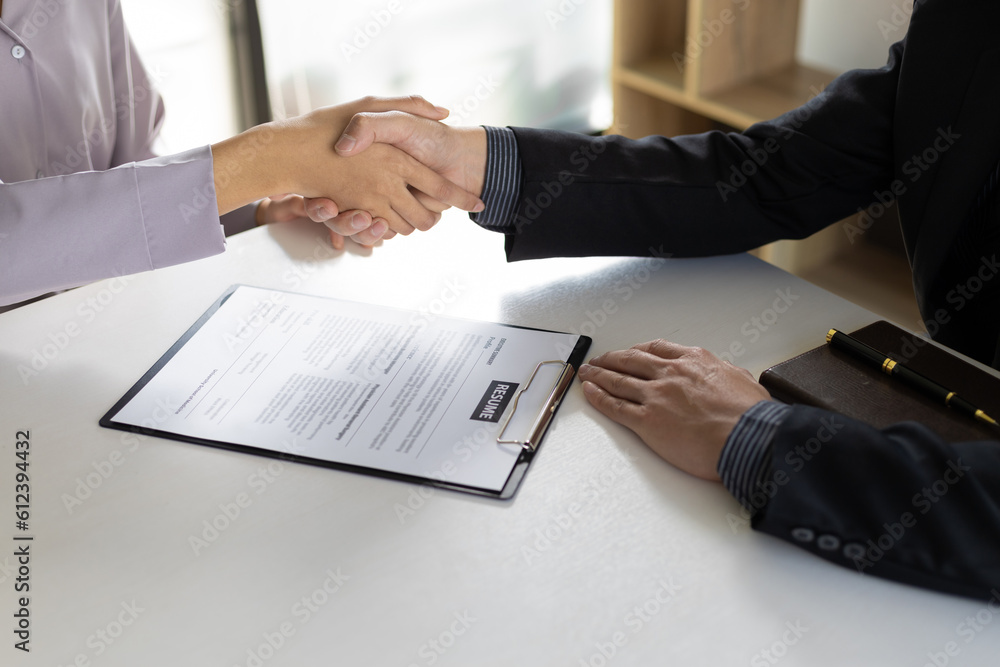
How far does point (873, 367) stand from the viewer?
933 mm

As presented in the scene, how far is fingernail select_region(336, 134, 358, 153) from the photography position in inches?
48.7

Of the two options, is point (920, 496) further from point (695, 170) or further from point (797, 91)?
point (797, 91)

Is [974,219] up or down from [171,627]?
up

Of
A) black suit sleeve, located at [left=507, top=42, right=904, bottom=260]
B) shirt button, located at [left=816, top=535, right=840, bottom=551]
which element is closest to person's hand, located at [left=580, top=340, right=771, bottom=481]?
shirt button, located at [left=816, top=535, right=840, bottom=551]

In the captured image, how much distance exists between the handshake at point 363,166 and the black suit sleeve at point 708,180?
0.35 feet

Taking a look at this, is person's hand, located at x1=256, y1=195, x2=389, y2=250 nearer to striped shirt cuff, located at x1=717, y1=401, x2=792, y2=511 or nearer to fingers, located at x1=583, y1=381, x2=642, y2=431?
fingers, located at x1=583, y1=381, x2=642, y2=431

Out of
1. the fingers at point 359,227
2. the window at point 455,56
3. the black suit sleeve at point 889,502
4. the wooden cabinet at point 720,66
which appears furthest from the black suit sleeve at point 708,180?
the window at point 455,56

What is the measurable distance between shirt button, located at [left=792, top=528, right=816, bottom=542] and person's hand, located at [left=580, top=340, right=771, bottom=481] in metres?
0.10

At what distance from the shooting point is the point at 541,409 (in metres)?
0.92

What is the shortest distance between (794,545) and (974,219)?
0.63 m

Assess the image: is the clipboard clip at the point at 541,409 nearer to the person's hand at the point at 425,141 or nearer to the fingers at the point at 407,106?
the person's hand at the point at 425,141

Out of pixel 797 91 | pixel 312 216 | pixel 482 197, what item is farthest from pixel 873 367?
pixel 797 91

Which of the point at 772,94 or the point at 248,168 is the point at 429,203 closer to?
the point at 248,168

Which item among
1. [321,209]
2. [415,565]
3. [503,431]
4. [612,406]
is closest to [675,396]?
[612,406]
